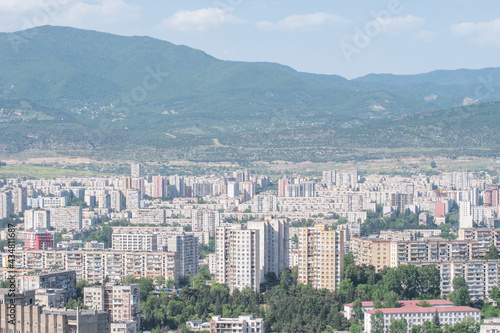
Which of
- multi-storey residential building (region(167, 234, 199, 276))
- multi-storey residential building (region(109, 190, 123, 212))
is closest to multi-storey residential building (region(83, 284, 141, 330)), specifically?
multi-storey residential building (region(167, 234, 199, 276))

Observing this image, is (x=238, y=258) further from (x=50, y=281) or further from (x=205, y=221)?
(x=205, y=221)

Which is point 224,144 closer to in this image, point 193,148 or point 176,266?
point 193,148

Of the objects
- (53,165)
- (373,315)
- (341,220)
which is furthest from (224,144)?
(373,315)

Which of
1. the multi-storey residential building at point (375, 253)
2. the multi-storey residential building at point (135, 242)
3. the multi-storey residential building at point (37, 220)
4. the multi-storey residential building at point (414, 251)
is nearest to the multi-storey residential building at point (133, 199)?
the multi-storey residential building at point (37, 220)

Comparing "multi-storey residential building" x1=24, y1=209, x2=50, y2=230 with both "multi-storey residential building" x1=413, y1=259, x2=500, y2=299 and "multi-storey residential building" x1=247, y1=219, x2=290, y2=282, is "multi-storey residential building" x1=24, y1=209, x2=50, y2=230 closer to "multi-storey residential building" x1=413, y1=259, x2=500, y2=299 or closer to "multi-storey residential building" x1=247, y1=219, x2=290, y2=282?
"multi-storey residential building" x1=247, y1=219, x2=290, y2=282

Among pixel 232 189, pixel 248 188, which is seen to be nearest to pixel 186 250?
pixel 232 189
